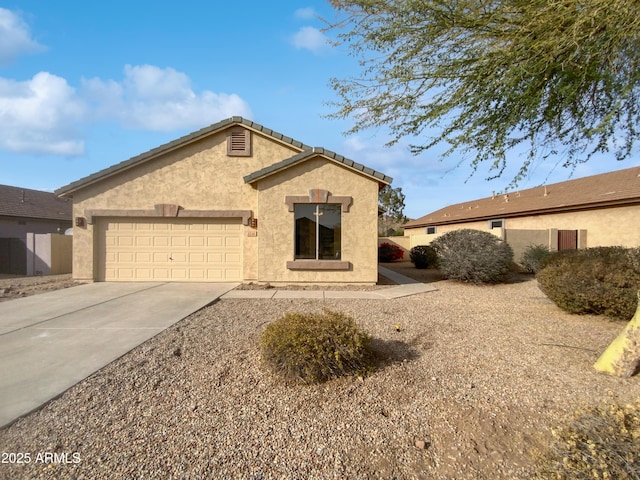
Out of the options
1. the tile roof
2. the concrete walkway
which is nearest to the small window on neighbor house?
A: the tile roof

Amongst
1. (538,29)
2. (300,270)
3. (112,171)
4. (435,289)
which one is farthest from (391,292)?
(112,171)

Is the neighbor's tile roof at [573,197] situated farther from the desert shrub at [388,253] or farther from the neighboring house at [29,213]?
the neighboring house at [29,213]

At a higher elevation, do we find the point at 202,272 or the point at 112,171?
the point at 112,171

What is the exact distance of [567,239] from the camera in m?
16.4

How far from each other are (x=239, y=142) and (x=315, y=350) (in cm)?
987

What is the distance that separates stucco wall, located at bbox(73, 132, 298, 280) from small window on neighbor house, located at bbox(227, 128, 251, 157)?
0.89 ft

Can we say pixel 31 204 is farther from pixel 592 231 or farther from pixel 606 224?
pixel 606 224

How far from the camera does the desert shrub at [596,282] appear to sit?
6.38m

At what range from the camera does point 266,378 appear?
416 centimetres

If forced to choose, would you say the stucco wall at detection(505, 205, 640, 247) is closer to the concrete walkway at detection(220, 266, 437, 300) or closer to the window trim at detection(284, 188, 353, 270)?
the concrete walkway at detection(220, 266, 437, 300)

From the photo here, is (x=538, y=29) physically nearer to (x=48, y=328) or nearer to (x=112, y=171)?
(x=48, y=328)

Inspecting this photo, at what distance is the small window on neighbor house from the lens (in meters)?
12.1

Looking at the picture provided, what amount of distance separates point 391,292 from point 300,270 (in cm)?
300

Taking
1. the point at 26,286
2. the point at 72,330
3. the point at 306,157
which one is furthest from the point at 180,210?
the point at 72,330
